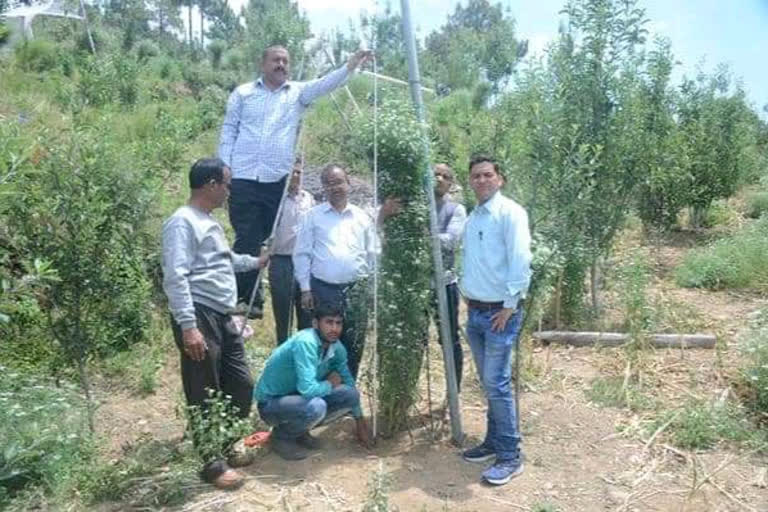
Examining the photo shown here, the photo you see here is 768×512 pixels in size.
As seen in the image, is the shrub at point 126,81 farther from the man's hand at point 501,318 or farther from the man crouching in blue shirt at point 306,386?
the man's hand at point 501,318

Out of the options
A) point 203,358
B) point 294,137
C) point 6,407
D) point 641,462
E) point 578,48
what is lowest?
point 641,462

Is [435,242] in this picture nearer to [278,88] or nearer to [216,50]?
[278,88]

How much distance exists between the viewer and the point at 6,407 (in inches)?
170

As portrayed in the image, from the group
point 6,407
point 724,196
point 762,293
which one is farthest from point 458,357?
point 724,196

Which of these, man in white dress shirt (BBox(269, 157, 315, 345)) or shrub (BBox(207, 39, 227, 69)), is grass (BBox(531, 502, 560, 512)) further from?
shrub (BBox(207, 39, 227, 69))

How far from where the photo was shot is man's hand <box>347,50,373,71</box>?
4523mm

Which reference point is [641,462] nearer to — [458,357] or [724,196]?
[458,357]

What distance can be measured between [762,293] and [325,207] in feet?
19.4

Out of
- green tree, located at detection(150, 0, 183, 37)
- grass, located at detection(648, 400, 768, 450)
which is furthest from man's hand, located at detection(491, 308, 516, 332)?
green tree, located at detection(150, 0, 183, 37)

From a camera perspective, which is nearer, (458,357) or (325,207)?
(325,207)

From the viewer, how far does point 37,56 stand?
17.4 metres

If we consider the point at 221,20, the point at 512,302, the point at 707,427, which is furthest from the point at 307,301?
the point at 221,20

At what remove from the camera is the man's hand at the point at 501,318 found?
13.4 ft

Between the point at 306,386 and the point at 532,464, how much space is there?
148 cm
